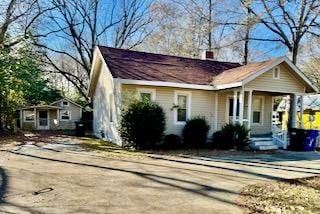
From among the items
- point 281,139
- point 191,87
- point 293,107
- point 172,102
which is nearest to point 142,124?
point 172,102

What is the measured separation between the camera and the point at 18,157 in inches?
448

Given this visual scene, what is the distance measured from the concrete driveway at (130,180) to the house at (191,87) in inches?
160

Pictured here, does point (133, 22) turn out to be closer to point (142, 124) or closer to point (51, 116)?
point (51, 116)

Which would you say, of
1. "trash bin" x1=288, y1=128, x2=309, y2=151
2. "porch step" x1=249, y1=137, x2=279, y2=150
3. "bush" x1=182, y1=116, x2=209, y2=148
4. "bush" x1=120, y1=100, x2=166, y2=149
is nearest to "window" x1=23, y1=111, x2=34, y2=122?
"bush" x1=120, y1=100, x2=166, y2=149

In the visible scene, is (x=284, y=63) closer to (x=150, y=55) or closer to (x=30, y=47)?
(x=150, y=55)

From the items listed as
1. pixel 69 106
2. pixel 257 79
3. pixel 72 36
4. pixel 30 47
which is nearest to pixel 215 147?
pixel 257 79

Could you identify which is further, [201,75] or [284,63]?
[201,75]

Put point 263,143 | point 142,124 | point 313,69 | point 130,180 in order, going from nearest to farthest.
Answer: point 130,180 < point 142,124 < point 263,143 < point 313,69

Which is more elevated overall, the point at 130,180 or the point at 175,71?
the point at 175,71

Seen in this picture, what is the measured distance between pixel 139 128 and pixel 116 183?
6374mm

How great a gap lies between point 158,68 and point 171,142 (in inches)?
173

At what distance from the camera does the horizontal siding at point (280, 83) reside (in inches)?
620

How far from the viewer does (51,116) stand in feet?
89.4

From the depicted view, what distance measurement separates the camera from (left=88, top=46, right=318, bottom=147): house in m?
15.4
